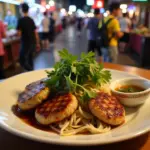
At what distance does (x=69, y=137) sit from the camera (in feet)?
2.96

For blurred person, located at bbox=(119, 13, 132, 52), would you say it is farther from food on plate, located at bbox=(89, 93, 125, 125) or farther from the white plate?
food on plate, located at bbox=(89, 93, 125, 125)

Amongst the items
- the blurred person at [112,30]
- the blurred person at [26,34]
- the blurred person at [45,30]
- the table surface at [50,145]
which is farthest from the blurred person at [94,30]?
the blurred person at [45,30]

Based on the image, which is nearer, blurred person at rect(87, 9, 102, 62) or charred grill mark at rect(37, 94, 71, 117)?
charred grill mark at rect(37, 94, 71, 117)

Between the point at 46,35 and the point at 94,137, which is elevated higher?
the point at 94,137

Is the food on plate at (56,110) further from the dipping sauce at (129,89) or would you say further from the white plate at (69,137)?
the dipping sauce at (129,89)

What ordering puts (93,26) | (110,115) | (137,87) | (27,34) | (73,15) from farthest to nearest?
(73,15), (93,26), (27,34), (137,87), (110,115)

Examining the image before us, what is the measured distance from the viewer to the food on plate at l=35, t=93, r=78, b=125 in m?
1.00

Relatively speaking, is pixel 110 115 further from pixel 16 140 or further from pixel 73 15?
pixel 73 15

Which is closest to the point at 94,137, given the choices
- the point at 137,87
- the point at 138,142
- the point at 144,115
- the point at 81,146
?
the point at 81,146

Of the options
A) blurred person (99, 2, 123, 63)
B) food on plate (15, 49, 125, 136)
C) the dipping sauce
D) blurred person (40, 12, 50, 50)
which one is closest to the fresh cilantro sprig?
food on plate (15, 49, 125, 136)

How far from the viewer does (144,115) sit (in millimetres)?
1094

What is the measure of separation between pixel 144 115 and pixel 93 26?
4.43 meters

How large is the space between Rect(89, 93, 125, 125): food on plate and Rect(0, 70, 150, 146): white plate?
0.04 meters

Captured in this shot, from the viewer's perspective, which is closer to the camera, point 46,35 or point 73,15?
point 46,35
